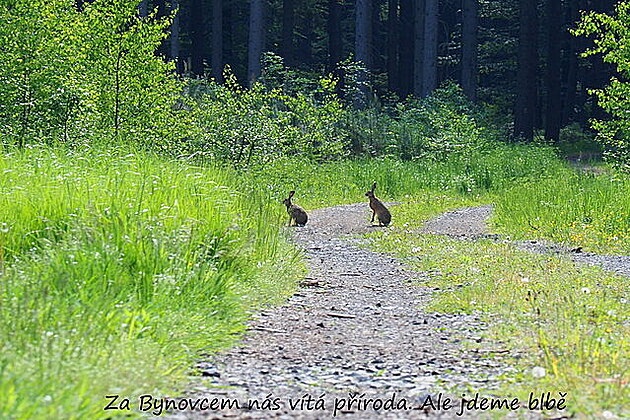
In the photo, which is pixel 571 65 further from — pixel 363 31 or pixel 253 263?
pixel 253 263

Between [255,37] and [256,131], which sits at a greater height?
[255,37]

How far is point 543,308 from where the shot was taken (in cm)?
753

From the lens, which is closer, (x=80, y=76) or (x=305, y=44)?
(x=80, y=76)

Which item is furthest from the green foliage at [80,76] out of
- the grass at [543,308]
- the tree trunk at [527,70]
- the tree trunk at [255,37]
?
the tree trunk at [527,70]

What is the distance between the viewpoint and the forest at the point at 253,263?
5082 mm

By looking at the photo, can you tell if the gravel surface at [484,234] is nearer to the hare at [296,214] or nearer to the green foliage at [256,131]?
the hare at [296,214]

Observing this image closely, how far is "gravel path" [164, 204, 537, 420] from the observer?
501 centimetres

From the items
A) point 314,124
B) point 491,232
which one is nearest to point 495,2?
point 314,124

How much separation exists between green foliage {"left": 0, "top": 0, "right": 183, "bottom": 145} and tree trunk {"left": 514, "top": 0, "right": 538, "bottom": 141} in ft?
73.6

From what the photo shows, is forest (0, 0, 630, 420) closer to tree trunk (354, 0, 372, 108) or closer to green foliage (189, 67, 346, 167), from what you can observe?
green foliage (189, 67, 346, 167)

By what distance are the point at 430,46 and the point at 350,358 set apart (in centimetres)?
3145

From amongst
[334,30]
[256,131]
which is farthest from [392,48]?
[256,131]

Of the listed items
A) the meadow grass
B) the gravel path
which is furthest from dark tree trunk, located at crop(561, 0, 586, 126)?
the gravel path

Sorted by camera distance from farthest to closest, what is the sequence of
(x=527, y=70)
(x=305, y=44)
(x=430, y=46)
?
(x=305, y=44), (x=527, y=70), (x=430, y=46)
